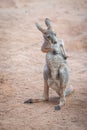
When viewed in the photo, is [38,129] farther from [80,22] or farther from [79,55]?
[80,22]

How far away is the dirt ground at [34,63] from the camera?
20.2 ft

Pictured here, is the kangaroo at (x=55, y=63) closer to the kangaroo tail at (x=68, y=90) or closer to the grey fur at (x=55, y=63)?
the grey fur at (x=55, y=63)

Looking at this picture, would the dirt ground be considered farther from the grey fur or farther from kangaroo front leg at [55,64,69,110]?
the grey fur

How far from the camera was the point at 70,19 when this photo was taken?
524 inches

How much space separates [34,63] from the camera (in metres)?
9.59

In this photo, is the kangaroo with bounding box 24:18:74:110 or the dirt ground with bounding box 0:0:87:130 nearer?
the dirt ground with bounding box 0:0:87:130

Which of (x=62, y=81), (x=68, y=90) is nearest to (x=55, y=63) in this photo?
(x=62, y=81)

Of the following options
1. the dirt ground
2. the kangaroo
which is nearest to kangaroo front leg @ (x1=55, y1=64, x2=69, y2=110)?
the kangaroo

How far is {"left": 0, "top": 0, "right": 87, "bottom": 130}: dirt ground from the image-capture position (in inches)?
242

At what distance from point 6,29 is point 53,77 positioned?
21.0 ft

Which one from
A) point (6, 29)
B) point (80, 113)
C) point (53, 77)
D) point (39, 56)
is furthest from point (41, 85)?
point (6, 29)

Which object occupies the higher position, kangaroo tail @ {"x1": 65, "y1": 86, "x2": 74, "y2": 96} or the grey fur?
the grey fur

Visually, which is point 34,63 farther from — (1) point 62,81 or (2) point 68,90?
(1) point 62,81

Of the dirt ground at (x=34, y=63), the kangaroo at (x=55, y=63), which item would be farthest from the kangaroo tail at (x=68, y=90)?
the kangaroo at (x=55, y=63)
